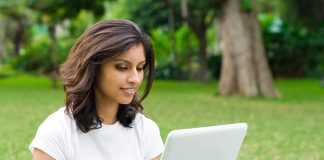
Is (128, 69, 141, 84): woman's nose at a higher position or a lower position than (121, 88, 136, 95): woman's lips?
higher

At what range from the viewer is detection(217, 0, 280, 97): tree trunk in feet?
59.2

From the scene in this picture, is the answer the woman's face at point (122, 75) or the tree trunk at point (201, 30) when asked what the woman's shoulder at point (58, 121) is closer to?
the woman's face at point (122, 75)

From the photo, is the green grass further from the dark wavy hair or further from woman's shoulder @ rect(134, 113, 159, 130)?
the dark wavy hair

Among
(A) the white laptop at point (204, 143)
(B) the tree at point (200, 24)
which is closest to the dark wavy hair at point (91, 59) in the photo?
(A) the white laptop at point (204, 143)

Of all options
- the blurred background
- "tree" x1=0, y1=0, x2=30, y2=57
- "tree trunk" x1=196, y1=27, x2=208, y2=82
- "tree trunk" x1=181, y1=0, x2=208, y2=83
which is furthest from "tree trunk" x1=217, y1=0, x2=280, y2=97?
"tree" x1=0, y1=0, x2=30, y2=57

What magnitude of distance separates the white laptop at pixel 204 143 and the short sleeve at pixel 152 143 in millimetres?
318

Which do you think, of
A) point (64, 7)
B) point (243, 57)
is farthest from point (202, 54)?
point (243, 57)

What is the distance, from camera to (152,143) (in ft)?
9.68

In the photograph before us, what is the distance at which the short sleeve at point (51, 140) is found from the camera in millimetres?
2578

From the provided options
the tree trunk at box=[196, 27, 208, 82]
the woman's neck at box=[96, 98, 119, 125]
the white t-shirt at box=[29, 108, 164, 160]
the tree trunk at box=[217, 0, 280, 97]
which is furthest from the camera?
the tree trunk at box=[196, 27, 208, 82]

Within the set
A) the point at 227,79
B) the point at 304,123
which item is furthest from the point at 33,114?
the point at 227,79

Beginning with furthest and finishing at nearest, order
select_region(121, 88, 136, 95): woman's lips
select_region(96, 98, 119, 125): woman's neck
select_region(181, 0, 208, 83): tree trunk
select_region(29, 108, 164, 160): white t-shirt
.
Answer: select_region(181, 0, 208, 83): tree trunk → select_region(96, 98, 119, 125): woman's neck → select_region(121, 88, 136, 95): woman's lips → select_region(29, 108, 164, 160): white t-shirt

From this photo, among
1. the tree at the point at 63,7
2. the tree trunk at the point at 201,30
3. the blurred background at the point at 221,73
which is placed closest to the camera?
the blurred background at the point at 221,73

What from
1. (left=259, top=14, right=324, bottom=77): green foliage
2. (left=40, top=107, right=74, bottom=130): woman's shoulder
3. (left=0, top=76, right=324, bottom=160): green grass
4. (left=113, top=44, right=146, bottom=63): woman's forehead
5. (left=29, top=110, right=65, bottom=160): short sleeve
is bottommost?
(left=259, top=14, right=324, bottom=77): green foliage
